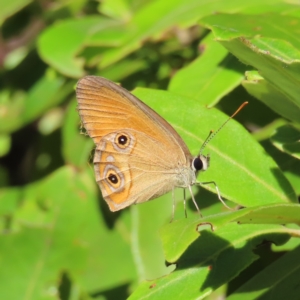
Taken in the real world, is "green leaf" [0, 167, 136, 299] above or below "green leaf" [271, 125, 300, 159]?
below

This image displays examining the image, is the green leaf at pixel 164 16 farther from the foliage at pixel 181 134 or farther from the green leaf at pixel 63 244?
the green leaf at pixel 63 244

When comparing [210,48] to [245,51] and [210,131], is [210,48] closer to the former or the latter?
[210,131]

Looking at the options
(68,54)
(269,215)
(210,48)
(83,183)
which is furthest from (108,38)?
(269,215)

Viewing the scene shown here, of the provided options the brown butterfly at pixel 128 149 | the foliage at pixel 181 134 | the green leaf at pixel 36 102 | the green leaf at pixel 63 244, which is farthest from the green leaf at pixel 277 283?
the green leaf at pixel 36 102

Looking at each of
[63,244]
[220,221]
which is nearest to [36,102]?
[63,244]

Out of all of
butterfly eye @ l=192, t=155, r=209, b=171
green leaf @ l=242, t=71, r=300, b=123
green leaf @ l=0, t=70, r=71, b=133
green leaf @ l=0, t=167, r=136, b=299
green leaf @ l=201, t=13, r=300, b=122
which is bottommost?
green leaf @ l=0, t=167, r=136, b=299

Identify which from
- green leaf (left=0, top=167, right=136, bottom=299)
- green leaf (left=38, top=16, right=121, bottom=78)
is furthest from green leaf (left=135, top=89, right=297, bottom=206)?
green leaf (left=0, top=167, right=136, bottom=299)

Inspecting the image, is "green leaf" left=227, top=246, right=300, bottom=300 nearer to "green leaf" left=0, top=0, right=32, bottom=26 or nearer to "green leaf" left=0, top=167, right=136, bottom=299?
"green leaf" left=0, top=167, right=136, bottom=299
